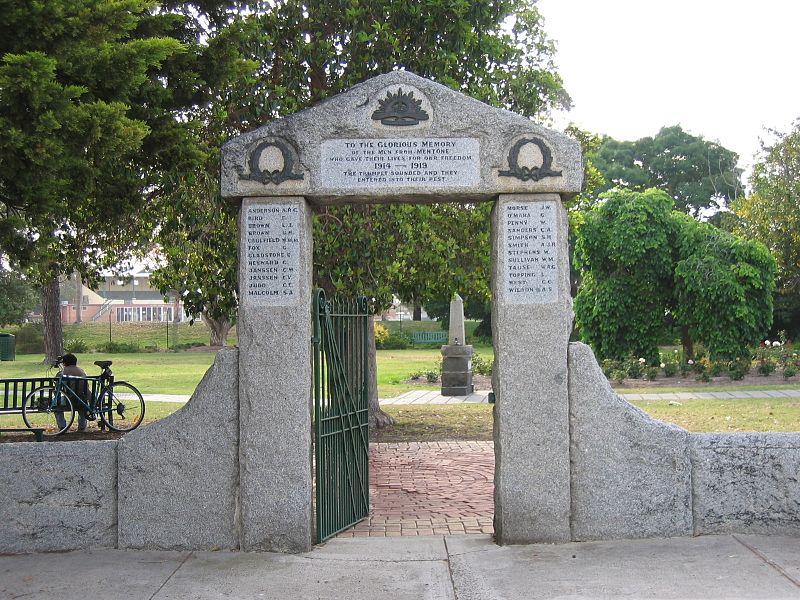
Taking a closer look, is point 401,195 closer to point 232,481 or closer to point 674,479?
point 232,481

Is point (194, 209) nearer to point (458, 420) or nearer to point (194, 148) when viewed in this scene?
point (194, 148)

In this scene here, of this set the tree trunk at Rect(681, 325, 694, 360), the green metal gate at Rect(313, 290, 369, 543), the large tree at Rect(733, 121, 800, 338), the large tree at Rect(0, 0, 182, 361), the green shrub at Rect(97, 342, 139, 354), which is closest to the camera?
the large tree at Rect(0, 0, 182, 361)

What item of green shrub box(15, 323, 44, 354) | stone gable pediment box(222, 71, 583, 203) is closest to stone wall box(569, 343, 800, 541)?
stone gable pediment box(222, 71, 583, 203)

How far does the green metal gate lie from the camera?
6.41 metres

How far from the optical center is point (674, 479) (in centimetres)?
609

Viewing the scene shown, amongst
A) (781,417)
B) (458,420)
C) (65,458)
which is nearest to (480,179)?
(65,458)

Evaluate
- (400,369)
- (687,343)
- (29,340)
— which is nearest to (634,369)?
(687,343)

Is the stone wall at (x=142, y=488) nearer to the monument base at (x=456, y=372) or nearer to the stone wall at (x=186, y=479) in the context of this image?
the stone wall at (x=186, y=479)

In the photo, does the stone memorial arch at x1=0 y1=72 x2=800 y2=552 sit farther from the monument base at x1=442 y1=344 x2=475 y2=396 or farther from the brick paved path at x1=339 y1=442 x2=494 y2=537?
the monument base at x1=442 y1=344 x2=475 y2=396

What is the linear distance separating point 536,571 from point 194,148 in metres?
4.91

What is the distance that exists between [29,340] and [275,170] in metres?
43.9

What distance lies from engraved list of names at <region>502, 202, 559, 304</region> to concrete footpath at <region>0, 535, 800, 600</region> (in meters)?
1.88

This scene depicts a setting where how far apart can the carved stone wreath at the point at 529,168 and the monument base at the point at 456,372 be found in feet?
46.6

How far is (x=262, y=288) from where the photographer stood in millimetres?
6211
